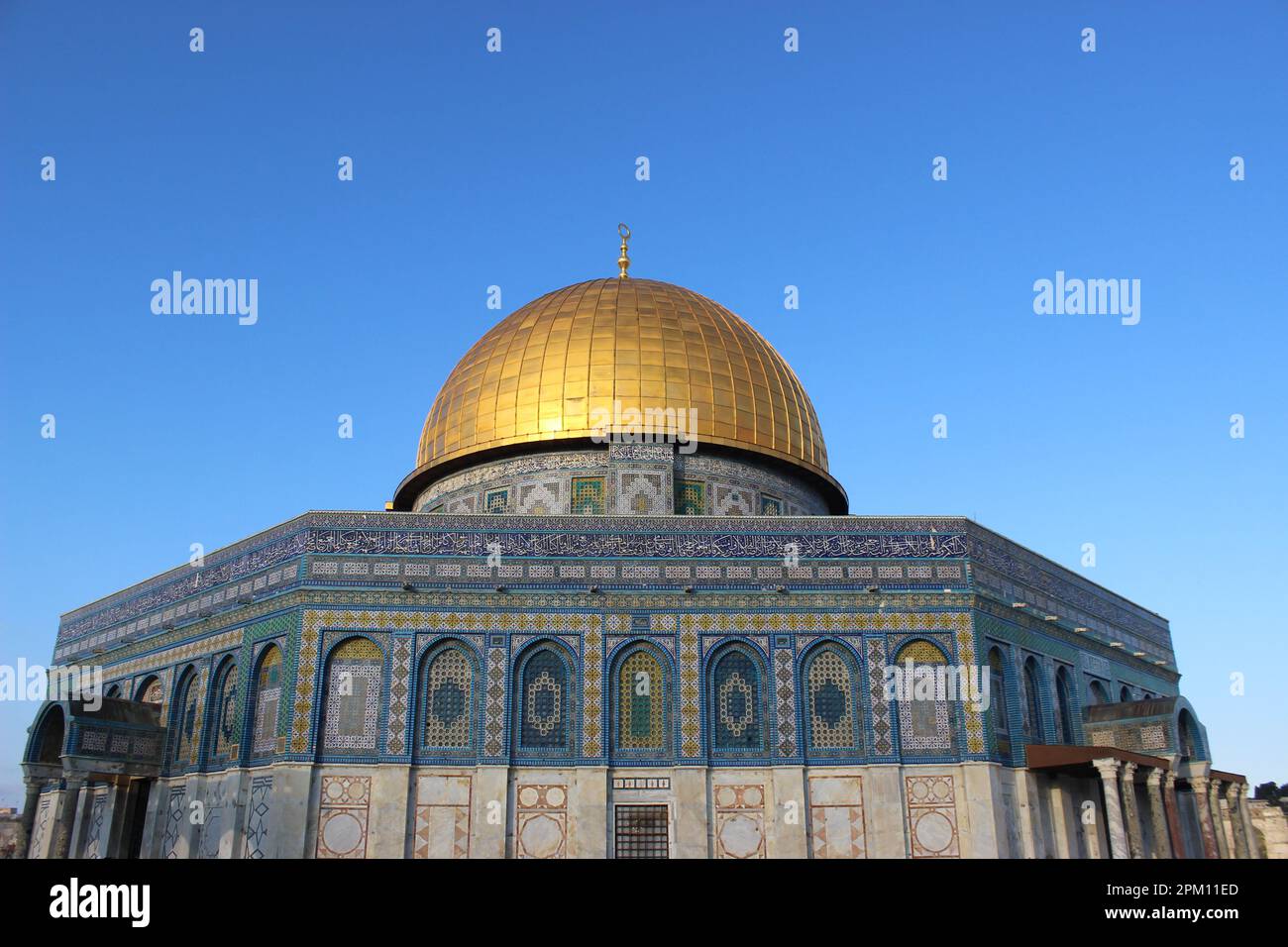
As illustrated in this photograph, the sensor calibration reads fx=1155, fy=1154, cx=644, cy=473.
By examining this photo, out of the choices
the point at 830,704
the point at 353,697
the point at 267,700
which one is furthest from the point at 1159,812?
the point at 267,700

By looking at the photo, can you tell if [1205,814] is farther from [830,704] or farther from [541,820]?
[541,820]

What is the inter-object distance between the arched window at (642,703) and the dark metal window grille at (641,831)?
2.70 feet

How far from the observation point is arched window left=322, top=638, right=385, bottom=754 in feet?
55.5

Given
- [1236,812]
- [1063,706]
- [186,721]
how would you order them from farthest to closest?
[1236,812], [1063,706], [186,721]

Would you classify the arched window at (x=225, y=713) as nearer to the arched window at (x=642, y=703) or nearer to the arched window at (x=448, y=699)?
the arched window at (x=448, y=699)

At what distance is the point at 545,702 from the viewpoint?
17375mm

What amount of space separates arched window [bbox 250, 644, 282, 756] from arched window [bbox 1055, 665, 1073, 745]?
41.4 feet

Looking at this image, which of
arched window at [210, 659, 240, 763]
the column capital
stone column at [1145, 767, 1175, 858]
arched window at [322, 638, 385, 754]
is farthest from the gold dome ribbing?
stone column at [1145, 767, 1175, 858]

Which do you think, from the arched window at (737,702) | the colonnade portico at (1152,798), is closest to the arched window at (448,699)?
the arched window at (737,702)

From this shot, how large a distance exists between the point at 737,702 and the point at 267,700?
23.7ft

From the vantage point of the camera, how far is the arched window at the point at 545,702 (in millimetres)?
17141

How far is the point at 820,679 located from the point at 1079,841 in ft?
15.8
